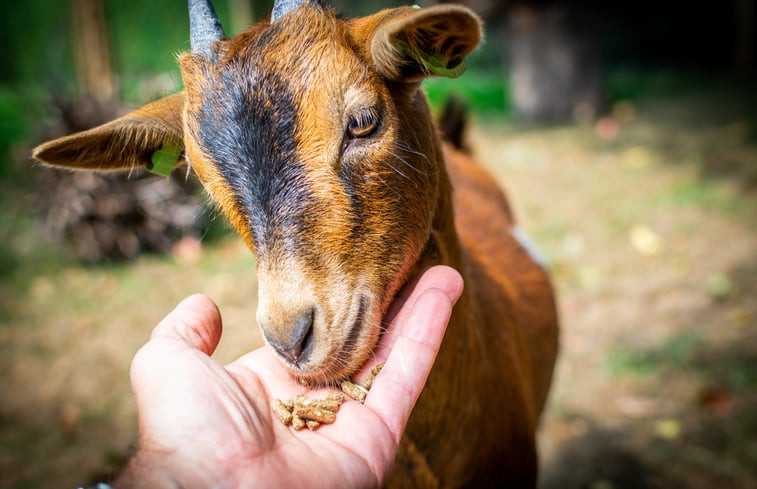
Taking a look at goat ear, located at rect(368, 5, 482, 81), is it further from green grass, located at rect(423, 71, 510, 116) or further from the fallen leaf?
green grass, located at rect(423, 71, 510, 116)

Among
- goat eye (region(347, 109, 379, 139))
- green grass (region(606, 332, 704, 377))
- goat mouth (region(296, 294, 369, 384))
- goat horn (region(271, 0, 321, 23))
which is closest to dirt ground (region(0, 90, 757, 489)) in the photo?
green grass (region(606, 332, 704, 377))

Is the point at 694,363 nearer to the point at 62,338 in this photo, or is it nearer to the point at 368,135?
the point at 368,135

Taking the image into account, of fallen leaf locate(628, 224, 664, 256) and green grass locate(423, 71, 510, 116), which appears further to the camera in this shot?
green grass locate(423, 71, 510, 116)

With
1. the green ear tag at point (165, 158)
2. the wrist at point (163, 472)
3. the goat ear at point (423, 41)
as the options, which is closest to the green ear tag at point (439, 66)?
the goat ear at point (423, 41)

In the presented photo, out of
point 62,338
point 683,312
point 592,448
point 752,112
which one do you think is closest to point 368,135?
point 592,448

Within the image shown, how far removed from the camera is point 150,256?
6836mm

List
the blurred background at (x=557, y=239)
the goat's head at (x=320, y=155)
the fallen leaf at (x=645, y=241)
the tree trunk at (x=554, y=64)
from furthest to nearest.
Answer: the tree trunk at (x=554, y=64) → the fallen leaf at (x=645, y=241) → the blurred background at (x=557, y=239) → the goat's head at (x=320, y=155)

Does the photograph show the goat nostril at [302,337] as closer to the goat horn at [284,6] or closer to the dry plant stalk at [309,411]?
the dry plant stalk at [309,411]

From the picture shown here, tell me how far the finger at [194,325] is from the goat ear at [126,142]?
583 millimetres

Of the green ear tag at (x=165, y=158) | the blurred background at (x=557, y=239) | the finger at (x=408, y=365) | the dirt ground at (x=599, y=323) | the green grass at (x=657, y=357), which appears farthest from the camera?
the green grass at (x=657, y=357)

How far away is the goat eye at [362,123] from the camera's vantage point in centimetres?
174

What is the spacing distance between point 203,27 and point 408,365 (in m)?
1.25

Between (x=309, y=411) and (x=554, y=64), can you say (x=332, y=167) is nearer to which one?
(x=309, y=411)

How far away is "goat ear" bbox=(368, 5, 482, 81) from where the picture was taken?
1.57m
